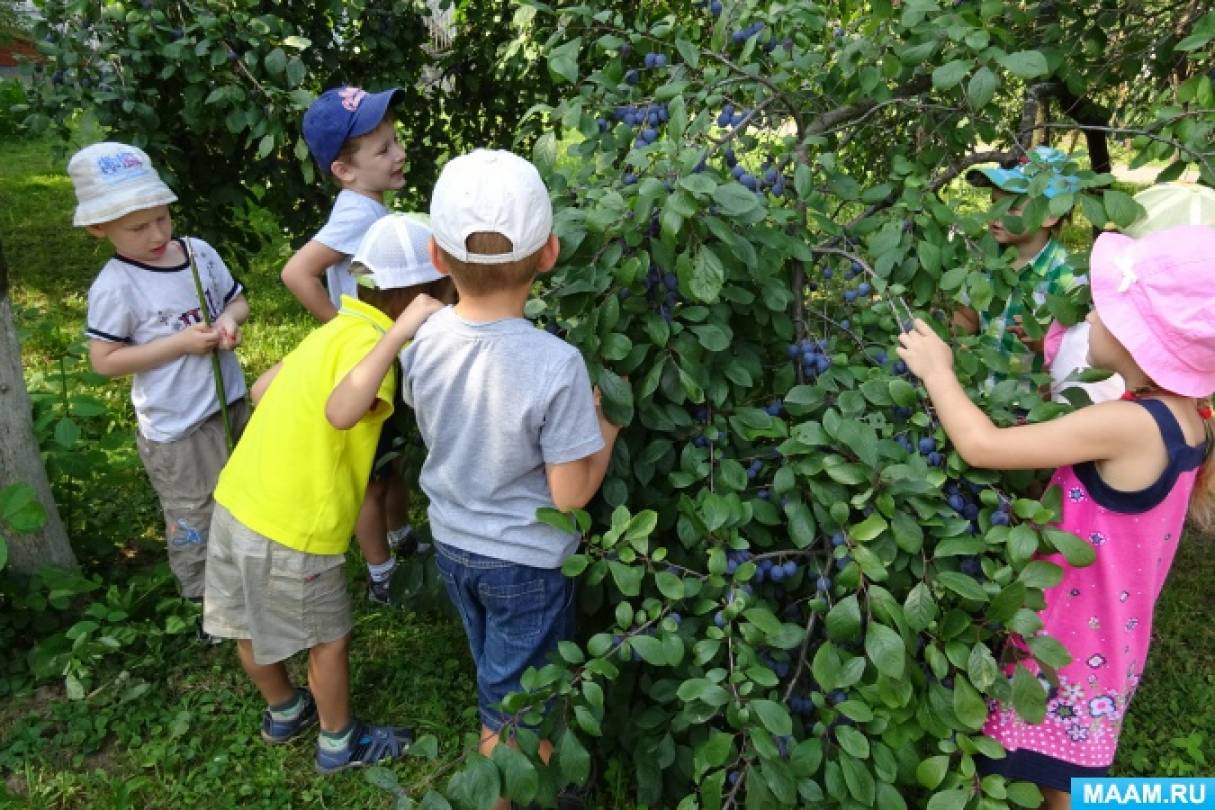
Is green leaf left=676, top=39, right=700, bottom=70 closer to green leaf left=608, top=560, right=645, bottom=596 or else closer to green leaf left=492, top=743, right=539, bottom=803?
green leaf left=608, top=560, right=645, bottom=596

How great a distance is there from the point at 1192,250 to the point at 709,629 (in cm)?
96

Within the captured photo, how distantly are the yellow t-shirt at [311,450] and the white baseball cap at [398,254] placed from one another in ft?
0.28

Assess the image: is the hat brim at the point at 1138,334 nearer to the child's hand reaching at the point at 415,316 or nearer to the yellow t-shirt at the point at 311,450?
the child's hand reaching at the point at 415,316

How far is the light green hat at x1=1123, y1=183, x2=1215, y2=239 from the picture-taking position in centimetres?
169

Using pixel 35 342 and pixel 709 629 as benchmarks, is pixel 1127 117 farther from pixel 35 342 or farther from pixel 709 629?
pixel 35 342

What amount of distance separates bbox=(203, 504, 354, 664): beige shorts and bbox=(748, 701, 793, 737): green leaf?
40.0 inches

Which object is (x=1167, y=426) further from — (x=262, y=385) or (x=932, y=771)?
(x=262, y=385)

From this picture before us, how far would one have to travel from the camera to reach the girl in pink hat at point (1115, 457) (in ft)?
4.88

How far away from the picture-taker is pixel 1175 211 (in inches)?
67.2

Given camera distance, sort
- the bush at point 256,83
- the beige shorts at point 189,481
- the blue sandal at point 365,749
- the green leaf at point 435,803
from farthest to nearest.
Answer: the bush at point 256,83
the beige shorts at point 189,481
the blue sandal at point 365,749
the green leaf at point 435,803

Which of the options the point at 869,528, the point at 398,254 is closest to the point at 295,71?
the point at 398,254

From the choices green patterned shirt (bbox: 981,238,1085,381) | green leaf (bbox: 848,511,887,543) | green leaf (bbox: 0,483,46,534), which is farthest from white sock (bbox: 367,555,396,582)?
green patterned shirt (bbox: 981,238,1085,381)

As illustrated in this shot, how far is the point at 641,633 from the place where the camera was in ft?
5.11

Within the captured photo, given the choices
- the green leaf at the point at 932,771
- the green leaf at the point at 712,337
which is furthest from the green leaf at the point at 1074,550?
the green leaf at the point at 712,337
